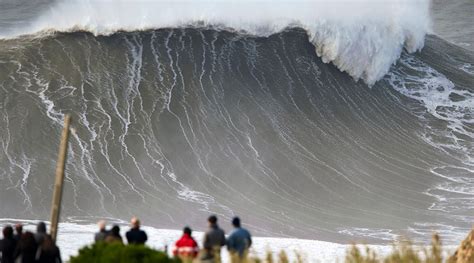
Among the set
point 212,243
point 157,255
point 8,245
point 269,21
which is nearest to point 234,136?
point 269,21

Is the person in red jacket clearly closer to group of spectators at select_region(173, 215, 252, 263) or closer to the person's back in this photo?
group of spectators at select_region(173, 215, 252, 263)

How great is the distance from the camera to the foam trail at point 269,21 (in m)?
31.3

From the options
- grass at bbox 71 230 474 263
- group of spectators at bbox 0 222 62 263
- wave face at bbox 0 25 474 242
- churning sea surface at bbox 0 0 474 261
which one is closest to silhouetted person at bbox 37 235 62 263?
Answer: group of spectators at bbox 0 222 62 263

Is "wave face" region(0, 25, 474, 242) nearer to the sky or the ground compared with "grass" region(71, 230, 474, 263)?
nearer to the sky

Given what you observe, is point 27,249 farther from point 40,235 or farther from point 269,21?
point 269,21

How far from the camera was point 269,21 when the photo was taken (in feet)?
108

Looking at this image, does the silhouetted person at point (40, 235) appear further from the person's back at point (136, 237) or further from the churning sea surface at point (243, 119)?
the churning sea surface at point (243, 119)

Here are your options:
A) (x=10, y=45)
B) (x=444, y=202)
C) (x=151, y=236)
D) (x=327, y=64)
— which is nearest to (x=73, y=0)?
(x=10, y=45)

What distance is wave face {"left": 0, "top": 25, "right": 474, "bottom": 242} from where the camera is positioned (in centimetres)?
2155

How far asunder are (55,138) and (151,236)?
7981 millimetres

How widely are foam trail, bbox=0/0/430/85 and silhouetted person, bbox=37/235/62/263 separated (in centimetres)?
2075

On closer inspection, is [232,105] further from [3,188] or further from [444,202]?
[3,188]

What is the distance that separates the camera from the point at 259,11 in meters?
33.5

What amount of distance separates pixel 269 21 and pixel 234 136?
25.9 feet
